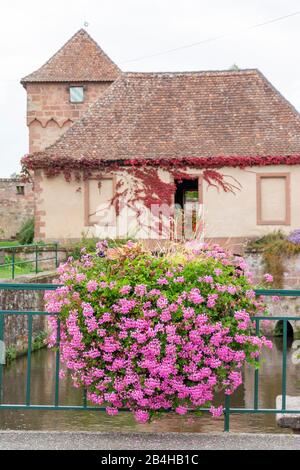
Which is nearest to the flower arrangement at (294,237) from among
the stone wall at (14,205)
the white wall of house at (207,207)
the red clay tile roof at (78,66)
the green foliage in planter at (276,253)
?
the green foliage in planter at (276,253)

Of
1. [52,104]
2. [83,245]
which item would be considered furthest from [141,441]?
[52,104]

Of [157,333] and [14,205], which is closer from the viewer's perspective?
[157,333]

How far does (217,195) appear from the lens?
25844 mm

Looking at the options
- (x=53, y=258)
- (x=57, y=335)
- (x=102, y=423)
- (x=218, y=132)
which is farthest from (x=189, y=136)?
(x=57, y=335)

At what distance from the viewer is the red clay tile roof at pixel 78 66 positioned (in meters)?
32.7

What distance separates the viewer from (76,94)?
108 feet

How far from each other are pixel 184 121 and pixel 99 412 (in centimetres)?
1476

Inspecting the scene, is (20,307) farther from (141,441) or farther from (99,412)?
(141,441)

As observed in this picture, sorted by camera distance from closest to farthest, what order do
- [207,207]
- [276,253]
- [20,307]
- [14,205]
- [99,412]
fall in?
[99,412]
[20,307]
[276,253]
[207,207]
[14,205]

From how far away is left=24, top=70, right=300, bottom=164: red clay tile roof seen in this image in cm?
2556

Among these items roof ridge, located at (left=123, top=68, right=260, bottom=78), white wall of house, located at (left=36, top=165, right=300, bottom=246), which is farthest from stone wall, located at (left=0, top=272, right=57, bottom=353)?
roof ridge, located at (left=123, top=68, right=260, bottom=78)

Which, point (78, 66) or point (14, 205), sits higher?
point (78, 66)

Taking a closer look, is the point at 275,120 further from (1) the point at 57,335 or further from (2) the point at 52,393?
(1) the point at 57,335

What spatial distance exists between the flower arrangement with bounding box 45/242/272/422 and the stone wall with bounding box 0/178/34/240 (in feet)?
107
